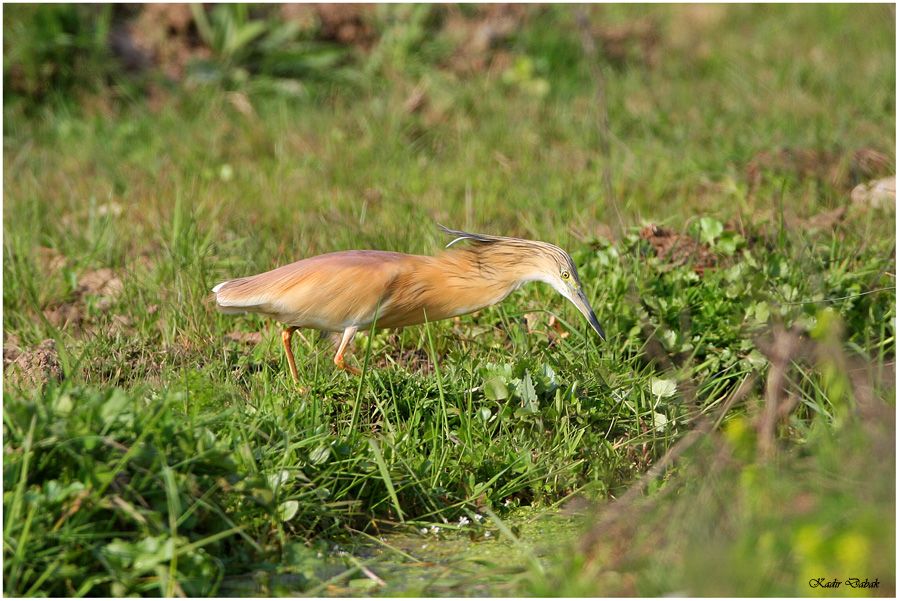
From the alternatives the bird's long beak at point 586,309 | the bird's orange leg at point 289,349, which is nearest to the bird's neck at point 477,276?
the bird's long beak at point 586,309

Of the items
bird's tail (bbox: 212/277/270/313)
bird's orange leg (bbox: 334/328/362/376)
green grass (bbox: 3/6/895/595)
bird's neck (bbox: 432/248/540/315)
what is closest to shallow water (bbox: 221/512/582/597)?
green grass (bbox: 3/6/895/595)

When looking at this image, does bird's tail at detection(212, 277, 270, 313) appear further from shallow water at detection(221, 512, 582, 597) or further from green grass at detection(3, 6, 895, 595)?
shallow water at detection(221, 512, 582, 597)

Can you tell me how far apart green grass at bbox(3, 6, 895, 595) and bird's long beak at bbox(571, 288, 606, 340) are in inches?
5.6

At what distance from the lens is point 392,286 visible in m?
4.87

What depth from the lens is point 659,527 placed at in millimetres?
3445

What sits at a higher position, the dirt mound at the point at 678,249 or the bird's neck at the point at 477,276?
the bird's neck at the point at 477,276

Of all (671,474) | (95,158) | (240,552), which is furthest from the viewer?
(95,158)

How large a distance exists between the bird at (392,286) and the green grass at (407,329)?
7.7 inches

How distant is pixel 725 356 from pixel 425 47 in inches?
198

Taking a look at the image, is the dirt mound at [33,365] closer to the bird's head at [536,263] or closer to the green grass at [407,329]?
the green grass at [407,329]

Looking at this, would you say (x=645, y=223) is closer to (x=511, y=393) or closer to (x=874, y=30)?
(x=511, y=393)

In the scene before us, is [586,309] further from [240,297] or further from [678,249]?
[240,297]

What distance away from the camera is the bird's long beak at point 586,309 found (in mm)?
4996

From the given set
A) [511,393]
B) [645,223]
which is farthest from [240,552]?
[645,223]
